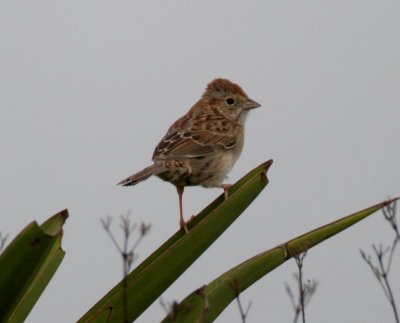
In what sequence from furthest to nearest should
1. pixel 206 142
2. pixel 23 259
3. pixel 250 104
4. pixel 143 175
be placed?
pixel 250 104, pixel 206 142, pixel 143 175, pixel 23 259

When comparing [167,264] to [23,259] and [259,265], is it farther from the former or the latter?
[23,259]

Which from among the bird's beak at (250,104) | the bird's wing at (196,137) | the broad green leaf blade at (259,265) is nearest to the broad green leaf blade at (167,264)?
the broad green leaf blade at (259,265)

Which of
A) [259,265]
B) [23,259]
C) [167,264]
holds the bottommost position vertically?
[259,265]

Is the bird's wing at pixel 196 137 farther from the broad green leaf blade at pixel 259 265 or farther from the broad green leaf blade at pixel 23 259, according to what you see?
the broad green leaf blade at pixel 23 259

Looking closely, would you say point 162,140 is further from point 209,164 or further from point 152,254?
point 152,254

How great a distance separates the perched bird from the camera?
6744mm

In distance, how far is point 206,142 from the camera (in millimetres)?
7395

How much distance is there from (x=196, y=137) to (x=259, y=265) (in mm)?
4144

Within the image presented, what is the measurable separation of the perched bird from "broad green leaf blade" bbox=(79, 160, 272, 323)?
79.7 inches

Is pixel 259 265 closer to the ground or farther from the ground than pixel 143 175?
closer to the ground

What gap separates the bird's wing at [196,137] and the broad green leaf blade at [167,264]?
10.7 feet

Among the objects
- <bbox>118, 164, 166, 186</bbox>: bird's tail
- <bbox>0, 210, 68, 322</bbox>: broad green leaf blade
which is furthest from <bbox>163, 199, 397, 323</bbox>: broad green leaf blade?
<bbox>118, 164, 166, 186</bbox>: bird's tail

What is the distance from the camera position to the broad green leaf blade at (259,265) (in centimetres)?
323

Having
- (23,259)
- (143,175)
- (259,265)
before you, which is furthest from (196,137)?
(23,259)
